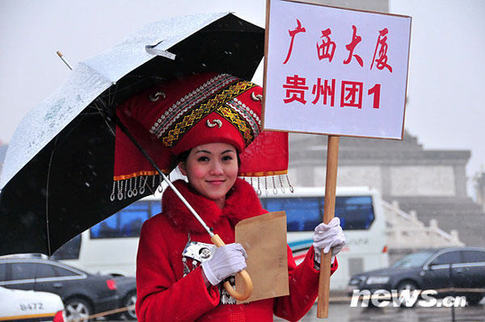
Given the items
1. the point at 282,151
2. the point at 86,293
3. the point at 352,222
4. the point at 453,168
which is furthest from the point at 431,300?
the point at 453,168

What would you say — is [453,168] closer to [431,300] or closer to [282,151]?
[431,300]

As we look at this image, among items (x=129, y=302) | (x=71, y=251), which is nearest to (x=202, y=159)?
(x=129, y=302)

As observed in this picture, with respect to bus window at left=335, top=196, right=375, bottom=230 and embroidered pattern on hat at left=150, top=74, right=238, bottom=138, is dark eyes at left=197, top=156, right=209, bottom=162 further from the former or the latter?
bus window at left=335, top=196, right=375, bottom=230

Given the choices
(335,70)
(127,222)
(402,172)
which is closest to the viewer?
(335,70)

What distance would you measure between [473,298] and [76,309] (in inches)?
277

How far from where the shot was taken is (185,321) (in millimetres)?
1954

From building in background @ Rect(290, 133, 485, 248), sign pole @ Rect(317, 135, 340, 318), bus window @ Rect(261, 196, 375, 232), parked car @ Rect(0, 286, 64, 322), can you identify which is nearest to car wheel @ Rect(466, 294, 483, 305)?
bus window @ Rect(261, 196, 375, 232)

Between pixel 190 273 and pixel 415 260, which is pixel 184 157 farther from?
pixel 415 260

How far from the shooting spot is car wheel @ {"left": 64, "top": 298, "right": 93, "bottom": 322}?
967 cm

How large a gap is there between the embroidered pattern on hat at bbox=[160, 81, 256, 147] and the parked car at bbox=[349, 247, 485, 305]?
981cm

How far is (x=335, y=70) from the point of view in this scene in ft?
6.54

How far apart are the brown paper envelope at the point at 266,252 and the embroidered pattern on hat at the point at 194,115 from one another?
0.39m

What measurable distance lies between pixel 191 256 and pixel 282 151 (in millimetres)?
623

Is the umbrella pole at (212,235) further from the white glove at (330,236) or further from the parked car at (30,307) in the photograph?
the parked car at (30,307)
